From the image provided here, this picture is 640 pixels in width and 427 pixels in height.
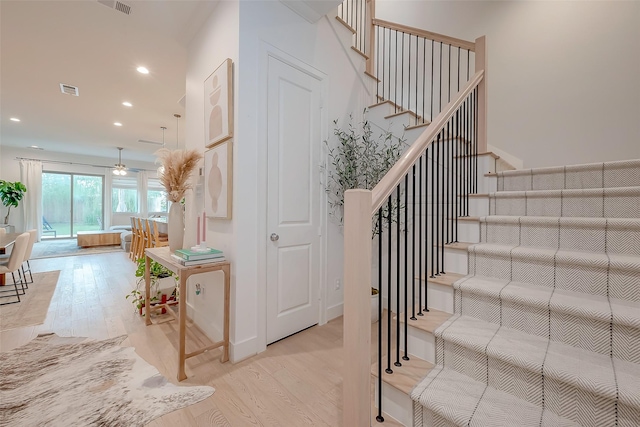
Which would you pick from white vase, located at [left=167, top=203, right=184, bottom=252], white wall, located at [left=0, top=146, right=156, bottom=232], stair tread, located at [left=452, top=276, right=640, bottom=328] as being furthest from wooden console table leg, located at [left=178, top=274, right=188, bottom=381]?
white wall, located at [left=0, top=146, right=156, bottom=232]

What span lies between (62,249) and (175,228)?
6956mm

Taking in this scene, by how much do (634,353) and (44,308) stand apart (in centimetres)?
485

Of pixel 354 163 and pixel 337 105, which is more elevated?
pixel 337 105

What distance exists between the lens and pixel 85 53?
9.84ft

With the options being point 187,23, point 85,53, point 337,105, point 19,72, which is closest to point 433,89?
point 337,105

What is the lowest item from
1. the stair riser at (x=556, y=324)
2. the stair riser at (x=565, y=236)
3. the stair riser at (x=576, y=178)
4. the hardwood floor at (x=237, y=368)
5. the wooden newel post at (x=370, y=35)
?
the hardwood floor at (x=237, y=368)

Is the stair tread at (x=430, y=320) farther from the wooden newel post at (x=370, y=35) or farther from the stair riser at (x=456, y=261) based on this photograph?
Result: the wooden newel post at (x=370, y=35)

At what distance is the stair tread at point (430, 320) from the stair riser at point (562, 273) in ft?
1.22

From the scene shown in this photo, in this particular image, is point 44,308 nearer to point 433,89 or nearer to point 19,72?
point 19,72

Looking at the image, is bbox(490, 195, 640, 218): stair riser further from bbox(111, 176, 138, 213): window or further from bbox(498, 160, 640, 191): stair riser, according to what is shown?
bbox(111, 176, 138, 213): window

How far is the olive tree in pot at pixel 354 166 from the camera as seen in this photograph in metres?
2.58

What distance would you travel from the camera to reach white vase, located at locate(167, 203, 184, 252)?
2.34 metres

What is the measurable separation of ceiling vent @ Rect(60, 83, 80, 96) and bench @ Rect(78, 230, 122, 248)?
475 centimetres

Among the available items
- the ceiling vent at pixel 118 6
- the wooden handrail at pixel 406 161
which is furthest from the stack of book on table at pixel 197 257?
the ceiling vent at pixel 118 6
